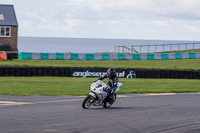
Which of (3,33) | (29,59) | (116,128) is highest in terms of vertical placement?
(3,33)

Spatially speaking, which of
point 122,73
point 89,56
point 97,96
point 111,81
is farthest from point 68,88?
point 89,56

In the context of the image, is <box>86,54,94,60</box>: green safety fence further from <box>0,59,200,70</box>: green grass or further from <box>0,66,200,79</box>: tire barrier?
<box>0,66,200,79</box>: tire barrier

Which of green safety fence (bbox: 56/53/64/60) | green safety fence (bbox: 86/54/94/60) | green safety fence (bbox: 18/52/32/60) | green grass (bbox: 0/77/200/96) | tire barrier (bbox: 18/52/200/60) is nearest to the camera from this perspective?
green grass (bbox: 0/77/200/96)

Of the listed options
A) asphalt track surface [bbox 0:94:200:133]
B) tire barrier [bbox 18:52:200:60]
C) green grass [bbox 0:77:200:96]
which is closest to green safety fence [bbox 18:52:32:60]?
tire barrier [bbox 18:52:200:60]

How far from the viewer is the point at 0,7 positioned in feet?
205

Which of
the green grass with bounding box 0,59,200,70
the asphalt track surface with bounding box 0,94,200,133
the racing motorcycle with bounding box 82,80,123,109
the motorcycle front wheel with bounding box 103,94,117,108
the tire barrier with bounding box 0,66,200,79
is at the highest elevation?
the green grass with bounding box 0,59,200,70

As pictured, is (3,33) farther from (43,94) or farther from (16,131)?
(16,131)

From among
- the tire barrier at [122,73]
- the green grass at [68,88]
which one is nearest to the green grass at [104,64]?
the tire barrier at [122,73]

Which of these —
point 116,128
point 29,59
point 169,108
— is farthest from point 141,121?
point 29,59

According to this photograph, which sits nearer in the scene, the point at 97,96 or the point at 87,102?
the point at 97,96

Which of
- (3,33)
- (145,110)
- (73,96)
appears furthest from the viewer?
(3,33)

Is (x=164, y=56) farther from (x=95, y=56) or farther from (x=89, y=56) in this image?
(x=89, y=56)

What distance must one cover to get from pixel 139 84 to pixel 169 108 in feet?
38.1

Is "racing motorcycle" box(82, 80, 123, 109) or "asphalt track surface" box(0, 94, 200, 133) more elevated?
"racing motorcycle" box(82, 80, 123, 109)
